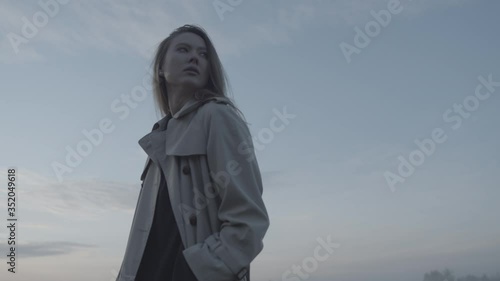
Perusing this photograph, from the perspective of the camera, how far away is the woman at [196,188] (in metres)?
2.73

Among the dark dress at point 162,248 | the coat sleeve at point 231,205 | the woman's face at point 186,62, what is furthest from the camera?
the woman's face at point 186,62

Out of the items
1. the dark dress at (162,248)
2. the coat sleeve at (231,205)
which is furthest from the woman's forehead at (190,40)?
the dark dress at (162,248)

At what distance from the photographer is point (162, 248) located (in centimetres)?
299

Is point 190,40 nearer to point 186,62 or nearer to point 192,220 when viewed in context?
point 186,62

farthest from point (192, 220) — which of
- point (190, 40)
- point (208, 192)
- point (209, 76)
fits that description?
point (190, 40)

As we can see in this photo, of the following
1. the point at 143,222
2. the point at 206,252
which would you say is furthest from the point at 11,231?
the point at 206,252

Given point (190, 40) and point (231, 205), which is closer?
point (231, 205)

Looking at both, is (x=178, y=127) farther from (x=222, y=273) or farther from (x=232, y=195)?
(x=222, y=273)

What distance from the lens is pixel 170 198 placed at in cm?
301

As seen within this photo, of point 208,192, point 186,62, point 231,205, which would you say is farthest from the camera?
point 186,62

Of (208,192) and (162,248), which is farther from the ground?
(208,192)

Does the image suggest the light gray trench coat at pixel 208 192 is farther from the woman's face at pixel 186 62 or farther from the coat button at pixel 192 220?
the woman's face at pixel 186 62

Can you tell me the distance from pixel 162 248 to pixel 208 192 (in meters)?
0.38

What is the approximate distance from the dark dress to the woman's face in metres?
0.64
